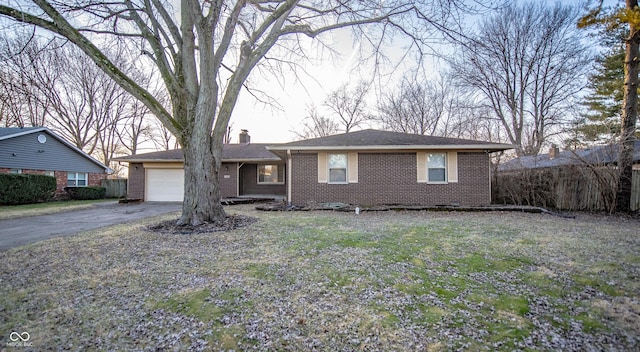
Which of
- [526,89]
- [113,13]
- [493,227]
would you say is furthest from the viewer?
[526,89]

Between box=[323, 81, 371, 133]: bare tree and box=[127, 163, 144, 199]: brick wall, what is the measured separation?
727 inches

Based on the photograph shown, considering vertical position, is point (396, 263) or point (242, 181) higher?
point (242, 181)

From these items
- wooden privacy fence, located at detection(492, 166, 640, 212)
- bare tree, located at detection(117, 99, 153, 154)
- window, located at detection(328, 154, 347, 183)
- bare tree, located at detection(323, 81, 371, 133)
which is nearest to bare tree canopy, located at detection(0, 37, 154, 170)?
bare tree, located at detection(117, 99, 153, 154)

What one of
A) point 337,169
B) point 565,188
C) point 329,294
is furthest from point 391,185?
point 329,294

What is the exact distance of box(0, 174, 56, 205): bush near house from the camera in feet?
44.9

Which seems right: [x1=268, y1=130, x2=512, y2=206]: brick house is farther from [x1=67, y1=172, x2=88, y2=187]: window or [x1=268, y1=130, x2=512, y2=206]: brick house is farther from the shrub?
[x1=67, y1=172, x2=88, y2=187]: window

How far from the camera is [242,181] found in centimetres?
1725

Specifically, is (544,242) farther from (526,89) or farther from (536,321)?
(526,89)

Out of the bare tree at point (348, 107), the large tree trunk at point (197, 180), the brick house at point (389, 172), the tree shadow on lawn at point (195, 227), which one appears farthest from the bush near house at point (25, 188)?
the bare tree at point (348, 107)

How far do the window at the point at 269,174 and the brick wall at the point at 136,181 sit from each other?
665 centimetres

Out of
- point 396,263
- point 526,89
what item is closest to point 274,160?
point 396,263

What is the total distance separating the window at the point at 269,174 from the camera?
17.4m

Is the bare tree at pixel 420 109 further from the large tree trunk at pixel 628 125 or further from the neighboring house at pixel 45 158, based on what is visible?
the neighboring house at pixel 45 158

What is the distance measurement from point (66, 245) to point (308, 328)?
5.87 metres
